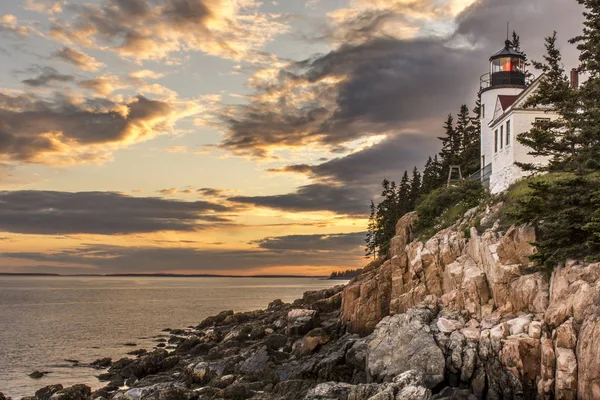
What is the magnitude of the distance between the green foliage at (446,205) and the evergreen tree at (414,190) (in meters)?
24.0

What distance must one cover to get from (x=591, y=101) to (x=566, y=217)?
6155mm

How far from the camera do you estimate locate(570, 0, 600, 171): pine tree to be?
25.7 m

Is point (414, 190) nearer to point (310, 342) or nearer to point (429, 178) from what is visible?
point (429, 178)

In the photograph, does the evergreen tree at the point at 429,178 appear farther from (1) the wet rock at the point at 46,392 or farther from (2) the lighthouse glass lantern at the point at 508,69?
(1) the wet rock at the point at 46,392

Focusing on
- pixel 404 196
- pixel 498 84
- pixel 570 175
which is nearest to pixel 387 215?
pixel 404 196

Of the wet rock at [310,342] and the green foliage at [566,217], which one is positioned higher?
the green foliage at [566,217]

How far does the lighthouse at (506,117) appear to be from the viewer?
124ft

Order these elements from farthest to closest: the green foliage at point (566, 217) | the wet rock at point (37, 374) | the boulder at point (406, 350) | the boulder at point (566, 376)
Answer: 1. the wet rock at point (37, 374)
2. the boulder at point (406, 350)
3. the green foliage at point (566, 217)
4. the boulder at point (566, 376)

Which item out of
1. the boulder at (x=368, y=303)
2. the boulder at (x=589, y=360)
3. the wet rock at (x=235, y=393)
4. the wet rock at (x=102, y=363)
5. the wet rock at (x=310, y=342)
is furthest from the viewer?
the wet rock at (x=102, y=363)

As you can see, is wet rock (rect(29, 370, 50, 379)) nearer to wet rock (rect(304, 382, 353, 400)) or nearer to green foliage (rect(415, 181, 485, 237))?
wet rock (rect(304, 382, 353, 400))

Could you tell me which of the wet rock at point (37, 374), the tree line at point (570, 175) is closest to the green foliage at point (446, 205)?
the tree line at point (570, 175)

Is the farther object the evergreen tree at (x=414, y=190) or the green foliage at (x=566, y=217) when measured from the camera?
the evergreen tree at (x=414, y=190)

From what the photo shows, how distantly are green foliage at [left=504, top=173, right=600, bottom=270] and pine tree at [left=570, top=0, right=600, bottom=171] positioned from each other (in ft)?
3.21

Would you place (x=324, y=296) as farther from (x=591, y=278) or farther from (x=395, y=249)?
(x=591, y=278)
